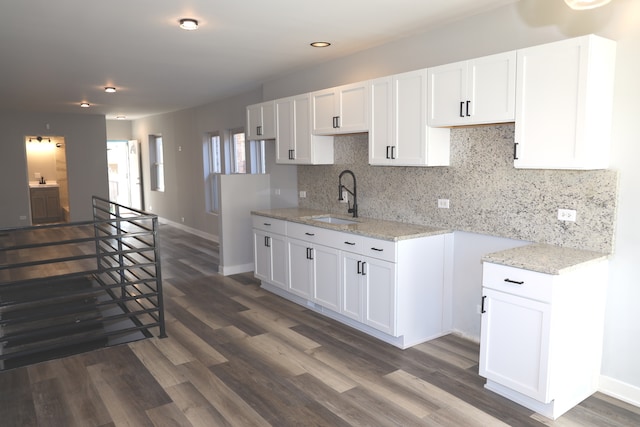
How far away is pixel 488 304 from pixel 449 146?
1392 mm

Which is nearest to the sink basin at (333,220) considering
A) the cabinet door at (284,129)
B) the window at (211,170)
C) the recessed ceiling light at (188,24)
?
the cabinet door at (284,129)

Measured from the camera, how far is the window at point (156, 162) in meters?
11.0

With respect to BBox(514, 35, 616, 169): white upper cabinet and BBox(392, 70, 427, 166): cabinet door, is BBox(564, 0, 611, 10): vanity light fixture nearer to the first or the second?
BBox(514, 35, 616, 169): white upper cabinet

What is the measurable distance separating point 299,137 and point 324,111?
20.2 inches

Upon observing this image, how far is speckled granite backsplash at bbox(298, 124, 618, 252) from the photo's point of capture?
287 centimetres

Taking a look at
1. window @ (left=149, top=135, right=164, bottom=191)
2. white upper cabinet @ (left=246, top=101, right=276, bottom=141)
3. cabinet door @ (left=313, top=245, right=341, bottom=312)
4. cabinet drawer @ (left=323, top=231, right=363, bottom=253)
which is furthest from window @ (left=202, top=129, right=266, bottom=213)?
window @ (left=149, top=135, right=164, bottom=191)

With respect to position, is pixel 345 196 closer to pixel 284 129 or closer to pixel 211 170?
pixel 284 129

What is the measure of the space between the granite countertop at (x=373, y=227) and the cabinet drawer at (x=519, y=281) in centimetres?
82

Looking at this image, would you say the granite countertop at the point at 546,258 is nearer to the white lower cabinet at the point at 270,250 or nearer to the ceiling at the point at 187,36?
the ceiling at the point at 187,36

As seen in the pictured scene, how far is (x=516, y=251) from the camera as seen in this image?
115 inches

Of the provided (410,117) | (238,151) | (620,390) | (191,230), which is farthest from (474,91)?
(191,230)

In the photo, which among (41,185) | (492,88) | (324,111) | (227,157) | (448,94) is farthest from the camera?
(41,185)

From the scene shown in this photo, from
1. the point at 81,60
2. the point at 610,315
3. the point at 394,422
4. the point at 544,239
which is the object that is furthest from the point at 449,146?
the point at 81,60

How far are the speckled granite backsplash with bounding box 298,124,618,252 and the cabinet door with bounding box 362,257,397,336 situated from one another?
2.23ft
